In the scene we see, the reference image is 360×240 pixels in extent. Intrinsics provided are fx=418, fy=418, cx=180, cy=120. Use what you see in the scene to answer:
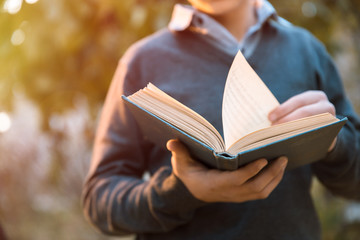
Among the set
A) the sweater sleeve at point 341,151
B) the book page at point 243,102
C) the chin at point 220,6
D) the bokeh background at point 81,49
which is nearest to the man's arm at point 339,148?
the sweater sleeve at point 341,151

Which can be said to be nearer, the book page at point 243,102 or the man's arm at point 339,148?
the book page at point 243,102

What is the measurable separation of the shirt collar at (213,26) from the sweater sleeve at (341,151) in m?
0.17

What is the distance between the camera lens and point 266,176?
0.66 metres

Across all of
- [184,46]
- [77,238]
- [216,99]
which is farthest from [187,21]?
[77,238]

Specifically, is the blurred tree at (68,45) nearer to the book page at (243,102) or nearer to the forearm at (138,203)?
the forearm at (138,203)

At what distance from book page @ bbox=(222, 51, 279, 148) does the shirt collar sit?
18 centimetres

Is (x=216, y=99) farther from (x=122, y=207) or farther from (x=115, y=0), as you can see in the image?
(x=115, y=0)

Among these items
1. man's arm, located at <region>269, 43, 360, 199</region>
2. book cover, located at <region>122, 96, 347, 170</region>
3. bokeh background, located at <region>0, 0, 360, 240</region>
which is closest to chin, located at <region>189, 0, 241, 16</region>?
man's arm, located at <region>269, 43, 360, 199</region>

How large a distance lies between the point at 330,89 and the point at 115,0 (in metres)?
0.91

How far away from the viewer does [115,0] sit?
1.54m

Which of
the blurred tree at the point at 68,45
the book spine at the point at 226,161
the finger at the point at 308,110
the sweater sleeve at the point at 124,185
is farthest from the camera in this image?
the blurred tree at the point at 68,45

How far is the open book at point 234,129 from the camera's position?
1.93ft

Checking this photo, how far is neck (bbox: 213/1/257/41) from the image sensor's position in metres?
0.96

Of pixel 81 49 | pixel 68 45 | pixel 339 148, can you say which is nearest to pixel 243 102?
pixel 339 148
